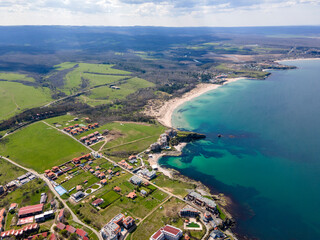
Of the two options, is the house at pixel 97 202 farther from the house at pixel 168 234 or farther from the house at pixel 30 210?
the house at pixel 168 234

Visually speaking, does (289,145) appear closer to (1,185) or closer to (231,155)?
(231,155)

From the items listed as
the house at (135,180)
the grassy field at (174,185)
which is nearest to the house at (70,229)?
the house at (135,180)

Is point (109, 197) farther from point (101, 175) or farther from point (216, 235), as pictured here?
point (216, 235)

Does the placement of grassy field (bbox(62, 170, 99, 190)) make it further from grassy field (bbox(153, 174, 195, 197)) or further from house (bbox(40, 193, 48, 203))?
grassy field (bbox(153, 174, 195, 197))

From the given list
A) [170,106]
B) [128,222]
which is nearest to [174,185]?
[128,222]

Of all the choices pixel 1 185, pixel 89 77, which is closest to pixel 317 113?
pixel 1 185

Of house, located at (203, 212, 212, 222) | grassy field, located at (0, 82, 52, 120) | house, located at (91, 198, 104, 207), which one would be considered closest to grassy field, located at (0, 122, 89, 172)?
house, located at (91, 198, 104, 207)
